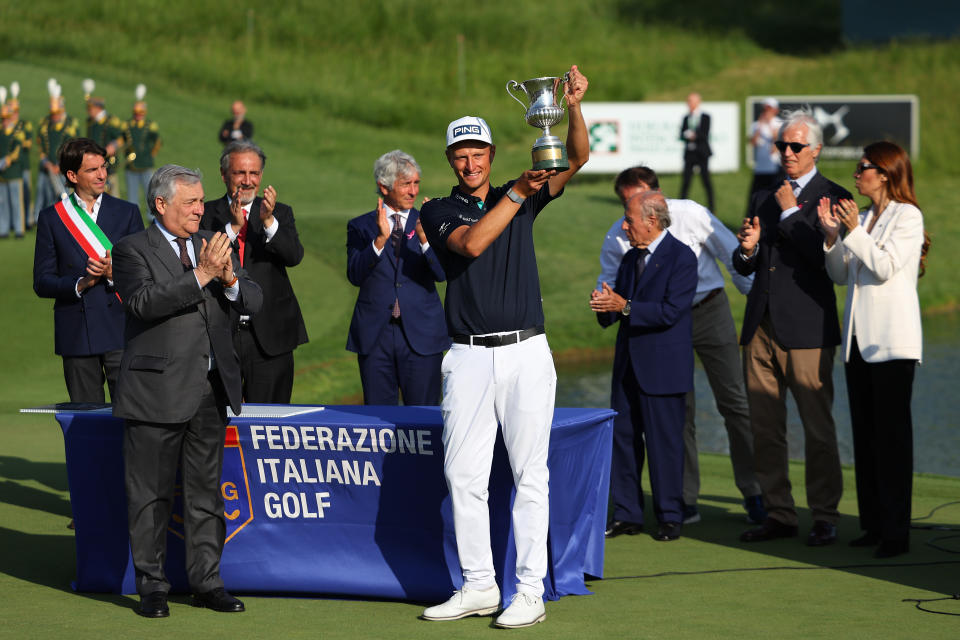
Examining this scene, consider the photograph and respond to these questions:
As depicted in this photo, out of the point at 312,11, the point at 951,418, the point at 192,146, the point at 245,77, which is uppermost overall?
the point at 312,11

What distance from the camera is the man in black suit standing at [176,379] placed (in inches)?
196

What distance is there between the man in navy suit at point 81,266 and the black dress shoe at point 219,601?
5.62 feet

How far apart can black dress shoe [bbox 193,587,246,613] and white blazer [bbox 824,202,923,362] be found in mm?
3053

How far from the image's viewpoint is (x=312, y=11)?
1572 inches

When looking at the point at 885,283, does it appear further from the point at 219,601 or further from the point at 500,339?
the point at 219,601

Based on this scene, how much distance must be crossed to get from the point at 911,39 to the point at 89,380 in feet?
107

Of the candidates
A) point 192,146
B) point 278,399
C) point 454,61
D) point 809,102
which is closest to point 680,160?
point 809,102

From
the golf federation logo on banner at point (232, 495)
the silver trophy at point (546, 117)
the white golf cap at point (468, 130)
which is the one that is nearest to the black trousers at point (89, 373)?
the golf federation logo on banner at point (232, 495)

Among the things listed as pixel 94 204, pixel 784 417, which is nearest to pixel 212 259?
pixel 94 204

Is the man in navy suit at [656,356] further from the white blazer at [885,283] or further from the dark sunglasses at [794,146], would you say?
the white blazer at [885,283]

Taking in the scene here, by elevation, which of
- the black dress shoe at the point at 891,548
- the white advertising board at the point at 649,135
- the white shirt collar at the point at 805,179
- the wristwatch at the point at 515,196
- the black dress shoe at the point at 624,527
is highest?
the white advertising board at the point at 649,135

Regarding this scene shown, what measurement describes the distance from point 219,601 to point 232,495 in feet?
1.62

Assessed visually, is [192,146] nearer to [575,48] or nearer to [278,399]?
[575,48]

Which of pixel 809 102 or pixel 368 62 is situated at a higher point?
pixel 368 62
